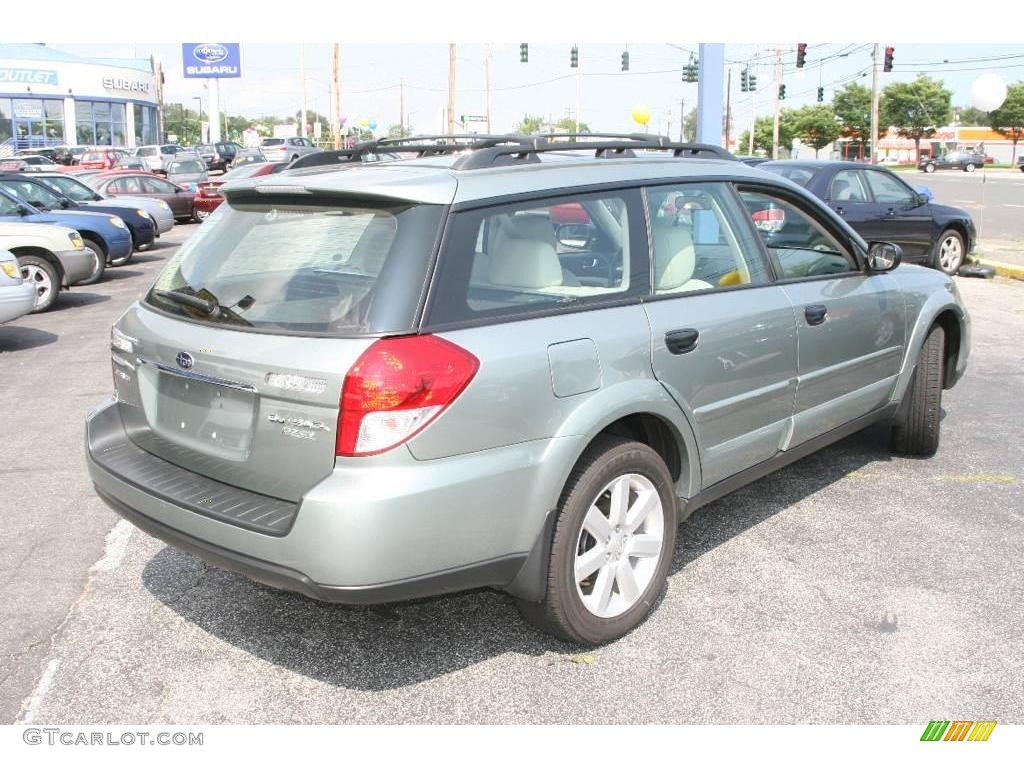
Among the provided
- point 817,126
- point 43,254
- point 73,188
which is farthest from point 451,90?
point 817,126

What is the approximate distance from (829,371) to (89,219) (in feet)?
43.0

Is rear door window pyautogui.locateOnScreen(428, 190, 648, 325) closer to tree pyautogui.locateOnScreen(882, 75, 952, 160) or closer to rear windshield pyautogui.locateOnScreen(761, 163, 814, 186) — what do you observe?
rear windshield pyautogui.locateOnScreen(761, 163, 814, 186)

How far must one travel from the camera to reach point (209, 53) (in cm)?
6569

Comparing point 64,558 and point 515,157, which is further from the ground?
point 515,157

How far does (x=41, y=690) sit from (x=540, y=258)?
7.37 ft

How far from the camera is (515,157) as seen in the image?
12.6 feet

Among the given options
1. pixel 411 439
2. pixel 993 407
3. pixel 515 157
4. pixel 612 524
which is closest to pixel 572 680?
pixel 612 524

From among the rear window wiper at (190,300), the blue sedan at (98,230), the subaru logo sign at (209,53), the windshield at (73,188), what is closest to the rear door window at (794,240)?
the rear window wiper at (190,300)

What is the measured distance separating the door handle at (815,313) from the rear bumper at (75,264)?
34.4 ft

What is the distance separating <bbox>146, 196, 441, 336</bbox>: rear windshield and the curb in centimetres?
1341

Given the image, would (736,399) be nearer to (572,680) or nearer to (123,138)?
(572,680)

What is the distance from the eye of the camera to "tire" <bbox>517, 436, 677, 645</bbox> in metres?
3.36

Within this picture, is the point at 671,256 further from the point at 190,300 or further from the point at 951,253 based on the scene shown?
the point at 951,253

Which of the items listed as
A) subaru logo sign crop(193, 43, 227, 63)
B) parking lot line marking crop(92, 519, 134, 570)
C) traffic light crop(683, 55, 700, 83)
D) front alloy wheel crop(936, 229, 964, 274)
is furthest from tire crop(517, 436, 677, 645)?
subaru logo sign crop(193, 43, 227, 63)
